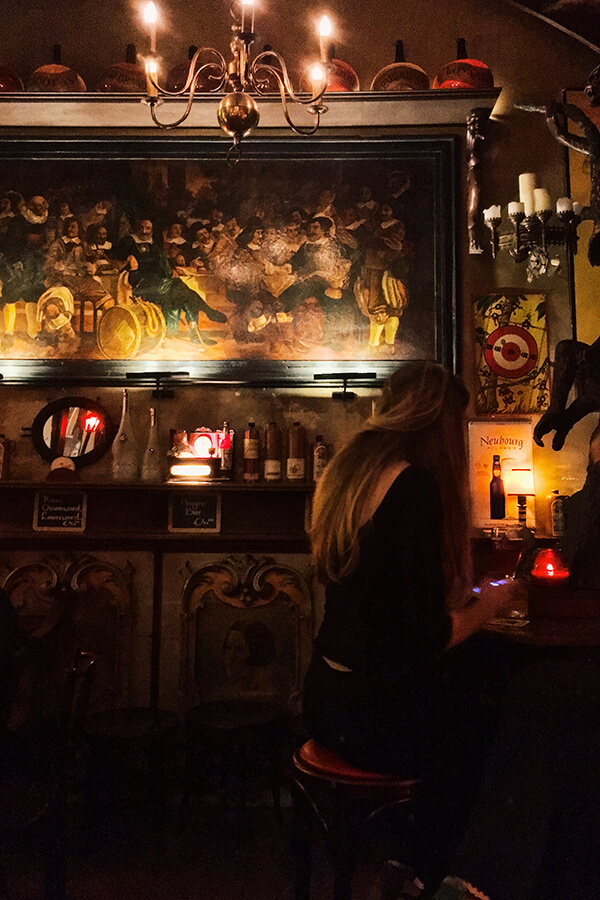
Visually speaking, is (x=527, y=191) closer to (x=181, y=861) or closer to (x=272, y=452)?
(x=272, y=452)

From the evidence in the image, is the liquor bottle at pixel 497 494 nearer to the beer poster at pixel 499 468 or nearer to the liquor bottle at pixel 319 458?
the beer poster at pixel 499 468

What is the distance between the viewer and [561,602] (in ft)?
7.79

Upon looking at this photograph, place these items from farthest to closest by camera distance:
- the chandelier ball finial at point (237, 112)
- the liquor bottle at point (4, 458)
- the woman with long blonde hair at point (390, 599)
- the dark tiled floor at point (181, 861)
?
the liquor bottle at point (4, 458) < the dark tiled floor at point (181, 861) < the chandelier ball finial at point (237, 112) < the woman with long blonde hair at point (390, 599)

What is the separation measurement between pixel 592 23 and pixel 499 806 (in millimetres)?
4402

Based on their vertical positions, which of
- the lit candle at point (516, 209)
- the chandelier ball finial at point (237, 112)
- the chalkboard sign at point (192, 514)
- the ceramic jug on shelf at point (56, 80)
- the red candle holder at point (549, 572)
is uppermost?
the ceramic jug on shelf at point (56, 80)

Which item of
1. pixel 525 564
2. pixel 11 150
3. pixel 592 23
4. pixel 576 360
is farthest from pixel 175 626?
pixel 592 23

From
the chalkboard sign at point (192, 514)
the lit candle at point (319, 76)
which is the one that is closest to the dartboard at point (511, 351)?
the chalkboard sign at point (192, 514)

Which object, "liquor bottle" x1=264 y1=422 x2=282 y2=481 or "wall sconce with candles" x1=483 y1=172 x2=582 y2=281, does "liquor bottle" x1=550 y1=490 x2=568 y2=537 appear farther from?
"liquor bottle" x1=264 y1=422 x2=282 y2=481

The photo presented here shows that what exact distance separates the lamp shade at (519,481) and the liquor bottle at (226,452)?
155 centimetres

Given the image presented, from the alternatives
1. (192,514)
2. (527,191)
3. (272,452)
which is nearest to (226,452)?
(272,452)

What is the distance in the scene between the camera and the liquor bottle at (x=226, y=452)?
388 centimetres

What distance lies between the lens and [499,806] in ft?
5.62

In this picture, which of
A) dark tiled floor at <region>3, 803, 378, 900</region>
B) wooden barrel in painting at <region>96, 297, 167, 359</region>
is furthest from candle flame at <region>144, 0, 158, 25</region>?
dark tiled floor at <region>3, 803, 378, 900</region>

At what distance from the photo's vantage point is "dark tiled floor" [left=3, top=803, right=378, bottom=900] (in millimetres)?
2719
